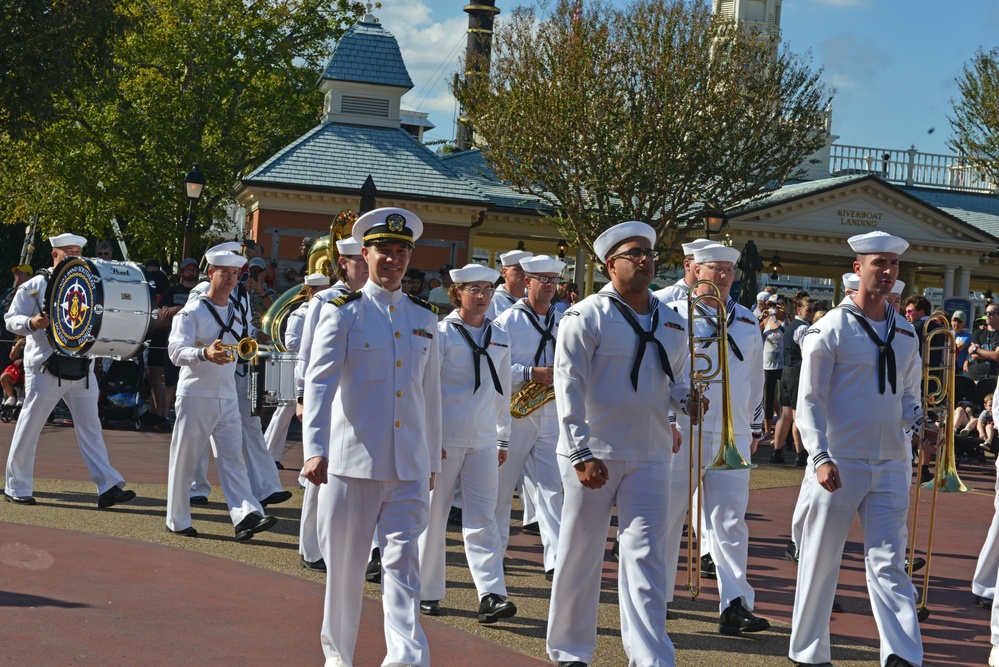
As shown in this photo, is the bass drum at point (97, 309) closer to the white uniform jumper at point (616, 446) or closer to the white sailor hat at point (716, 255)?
the white sailor hat at point (716, 255)

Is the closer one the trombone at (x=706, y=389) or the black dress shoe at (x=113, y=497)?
the trombone at (x=706, y=389)

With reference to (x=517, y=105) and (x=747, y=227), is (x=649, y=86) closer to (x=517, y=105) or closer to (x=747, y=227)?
(x=517, y=105)

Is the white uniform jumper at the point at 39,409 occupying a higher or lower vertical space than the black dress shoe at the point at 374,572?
higher

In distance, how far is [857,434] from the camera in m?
6.76

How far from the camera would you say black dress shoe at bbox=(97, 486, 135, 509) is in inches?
422

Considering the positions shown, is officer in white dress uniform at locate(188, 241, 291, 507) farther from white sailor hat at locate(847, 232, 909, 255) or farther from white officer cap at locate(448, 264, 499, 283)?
white sailor hat at locate(847, 232, 909, 255)

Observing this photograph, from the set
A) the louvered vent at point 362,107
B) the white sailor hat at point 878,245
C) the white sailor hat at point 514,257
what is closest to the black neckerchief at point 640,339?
the white sailor hat at point 878,245

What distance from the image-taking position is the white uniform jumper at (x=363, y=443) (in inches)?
239

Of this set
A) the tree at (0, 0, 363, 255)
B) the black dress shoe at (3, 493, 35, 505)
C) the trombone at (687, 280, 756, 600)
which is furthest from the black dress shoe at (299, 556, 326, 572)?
the tree at (0, 0, 363, 255)

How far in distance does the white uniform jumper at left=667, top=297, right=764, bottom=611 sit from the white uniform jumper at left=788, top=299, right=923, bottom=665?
88cm

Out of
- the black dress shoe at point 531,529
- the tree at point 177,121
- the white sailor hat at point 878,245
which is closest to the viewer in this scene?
the white sailor hat at point 878,245

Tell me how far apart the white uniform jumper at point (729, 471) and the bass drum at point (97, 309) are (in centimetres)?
500

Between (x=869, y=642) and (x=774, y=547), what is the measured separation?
338 cm

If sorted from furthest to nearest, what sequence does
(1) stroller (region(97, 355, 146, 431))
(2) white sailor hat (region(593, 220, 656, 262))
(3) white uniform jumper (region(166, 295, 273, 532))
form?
1. (1) stroller (region(97, 355, 146, 431))
2. (3) white uniform jumper (region(166, 295, 273, 532))
3. (2) white sailor hat (region(593, 220, 656, 262))
